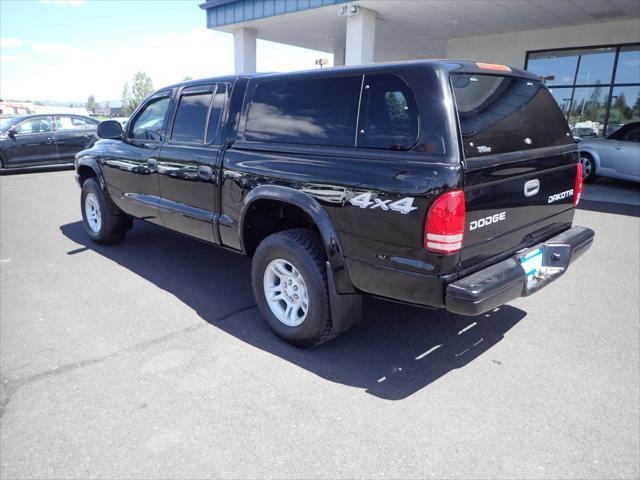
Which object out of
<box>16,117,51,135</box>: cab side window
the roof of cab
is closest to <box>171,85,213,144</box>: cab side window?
the roof of cab

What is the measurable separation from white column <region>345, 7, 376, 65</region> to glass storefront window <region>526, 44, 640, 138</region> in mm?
5119

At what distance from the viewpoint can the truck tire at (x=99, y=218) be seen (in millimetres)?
5629

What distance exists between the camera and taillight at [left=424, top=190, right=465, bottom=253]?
8.28 feet

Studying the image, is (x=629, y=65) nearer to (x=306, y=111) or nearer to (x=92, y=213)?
(x=306, y=111)

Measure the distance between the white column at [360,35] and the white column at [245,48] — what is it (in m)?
4.41

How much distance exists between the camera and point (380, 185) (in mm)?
2723

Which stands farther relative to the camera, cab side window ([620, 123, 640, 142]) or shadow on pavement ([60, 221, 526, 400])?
cab side window ([620, 123, 640, 142])

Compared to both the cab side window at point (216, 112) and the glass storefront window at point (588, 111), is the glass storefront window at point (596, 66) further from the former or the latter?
the cab side window at point (216, 112)

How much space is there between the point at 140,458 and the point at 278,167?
198 cm

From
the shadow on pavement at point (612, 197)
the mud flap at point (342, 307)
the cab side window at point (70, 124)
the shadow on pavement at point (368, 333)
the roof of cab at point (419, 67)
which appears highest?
the roof of cab at point (419, 67)

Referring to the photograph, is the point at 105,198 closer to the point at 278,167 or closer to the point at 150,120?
the point at 150,120

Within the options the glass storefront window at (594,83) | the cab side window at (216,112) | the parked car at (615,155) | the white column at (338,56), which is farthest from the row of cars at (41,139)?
the glass storefront window at (594,83)

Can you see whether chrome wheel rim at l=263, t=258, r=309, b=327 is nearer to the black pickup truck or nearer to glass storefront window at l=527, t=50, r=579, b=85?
the black pickup truck

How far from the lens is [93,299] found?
14.1ft
